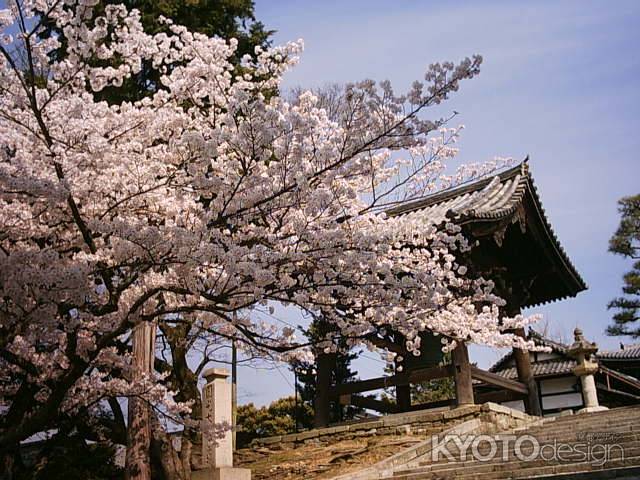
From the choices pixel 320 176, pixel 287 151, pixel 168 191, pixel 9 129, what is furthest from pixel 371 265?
pixel 9 129

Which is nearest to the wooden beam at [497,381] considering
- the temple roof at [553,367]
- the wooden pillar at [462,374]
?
the wooden pillar at [462,374]

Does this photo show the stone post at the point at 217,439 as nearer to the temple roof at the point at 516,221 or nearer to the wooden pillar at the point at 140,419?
the wooden pillar at the point at 140,419

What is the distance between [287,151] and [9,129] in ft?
7.77

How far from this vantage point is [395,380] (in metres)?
10.7

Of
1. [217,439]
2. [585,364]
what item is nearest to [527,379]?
[585,364]

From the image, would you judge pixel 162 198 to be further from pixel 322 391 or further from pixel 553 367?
pixel 553 367

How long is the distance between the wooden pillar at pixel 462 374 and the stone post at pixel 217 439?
11.7 feet

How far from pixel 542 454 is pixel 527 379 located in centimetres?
505

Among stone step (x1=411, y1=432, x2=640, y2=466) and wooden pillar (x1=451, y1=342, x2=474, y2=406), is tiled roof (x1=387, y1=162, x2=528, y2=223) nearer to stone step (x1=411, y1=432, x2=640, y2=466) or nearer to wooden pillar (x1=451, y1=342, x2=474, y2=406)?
wooden pillar (x1=451, y1=342, x2=474, y2=406)

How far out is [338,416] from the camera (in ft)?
46.9

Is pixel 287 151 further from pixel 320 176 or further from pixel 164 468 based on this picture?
pixel 164 468

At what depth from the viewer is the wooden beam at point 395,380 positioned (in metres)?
10.3

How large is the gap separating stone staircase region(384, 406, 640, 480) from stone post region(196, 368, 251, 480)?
1887 millimetres

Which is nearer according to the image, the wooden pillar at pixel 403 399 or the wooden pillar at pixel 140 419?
the wooden pillar at pixel 140 419
